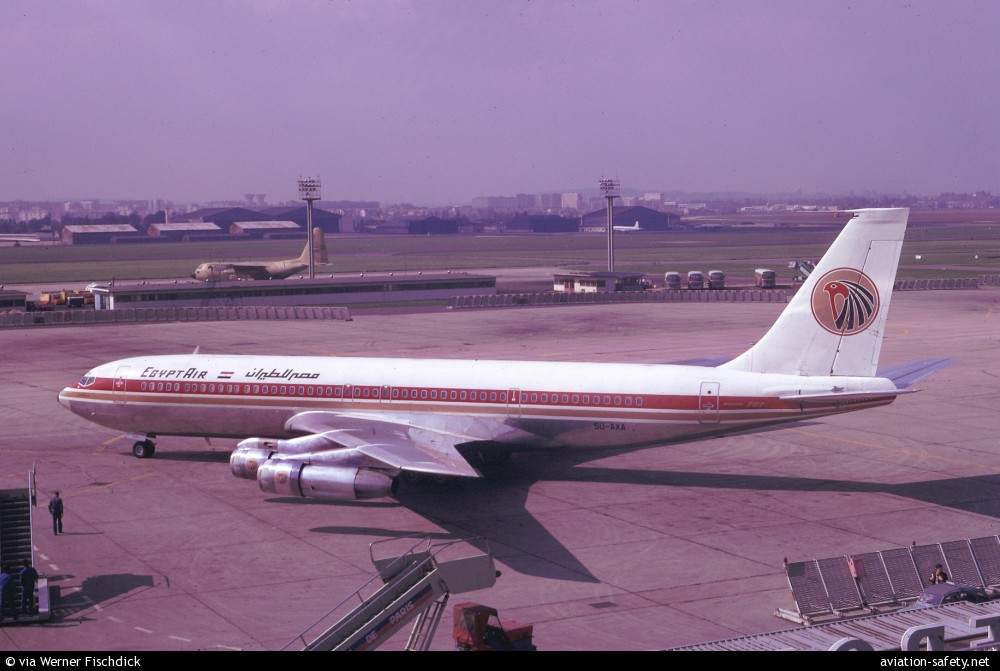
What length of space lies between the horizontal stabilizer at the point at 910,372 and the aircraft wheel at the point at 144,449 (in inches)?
1168

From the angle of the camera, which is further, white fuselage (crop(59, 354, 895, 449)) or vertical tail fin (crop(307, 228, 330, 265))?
vertical tail fin (crop(307, 228, 330, 265))

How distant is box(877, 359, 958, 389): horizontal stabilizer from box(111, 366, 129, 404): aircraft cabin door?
3016 cm

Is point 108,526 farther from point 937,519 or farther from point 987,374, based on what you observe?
point 987,374

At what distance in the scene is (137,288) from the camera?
376ft

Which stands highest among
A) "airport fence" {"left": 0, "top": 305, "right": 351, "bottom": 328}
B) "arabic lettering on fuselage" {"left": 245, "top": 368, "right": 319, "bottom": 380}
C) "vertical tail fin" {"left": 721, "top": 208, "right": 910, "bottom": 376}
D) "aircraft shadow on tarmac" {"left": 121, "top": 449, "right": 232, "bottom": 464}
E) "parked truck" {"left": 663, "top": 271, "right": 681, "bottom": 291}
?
"vertical tail fin" {"left": 721, "top": 208, "right": 910, "bottom": 376}

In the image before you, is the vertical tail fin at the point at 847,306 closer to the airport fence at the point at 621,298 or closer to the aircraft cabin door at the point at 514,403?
the aircraft cabin door at the point at 514,403

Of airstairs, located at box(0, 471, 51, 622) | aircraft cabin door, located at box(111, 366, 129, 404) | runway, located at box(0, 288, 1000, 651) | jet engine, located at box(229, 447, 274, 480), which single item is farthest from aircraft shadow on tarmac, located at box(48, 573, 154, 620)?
aircraft cabin door, located at box(111, 366, 129, 404)

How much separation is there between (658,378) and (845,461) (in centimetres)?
1075

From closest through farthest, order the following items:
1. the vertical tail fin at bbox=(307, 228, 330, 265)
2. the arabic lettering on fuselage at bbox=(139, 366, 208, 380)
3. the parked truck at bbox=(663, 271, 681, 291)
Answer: the arabic lettering on fuselage at bbox=(139, 366, 208, 380) → the parked truck at bbox=(663, 271, 681, 291) → the vertical tail fin at bbox=(307, 228, 330, 265)

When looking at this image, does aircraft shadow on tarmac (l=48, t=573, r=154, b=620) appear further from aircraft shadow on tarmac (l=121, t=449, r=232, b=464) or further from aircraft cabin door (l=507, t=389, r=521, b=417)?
aircraft shadow on tarmac (l=121, t=449, r=232, b=464)

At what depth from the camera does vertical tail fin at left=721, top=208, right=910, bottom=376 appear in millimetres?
35000

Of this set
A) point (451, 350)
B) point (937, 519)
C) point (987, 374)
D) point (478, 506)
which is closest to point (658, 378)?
point (478, 506)

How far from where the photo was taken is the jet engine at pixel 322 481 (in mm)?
34469

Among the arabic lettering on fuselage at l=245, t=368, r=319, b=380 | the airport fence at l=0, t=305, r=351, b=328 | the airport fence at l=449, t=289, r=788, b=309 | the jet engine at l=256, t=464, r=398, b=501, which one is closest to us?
the jet engine at l=256, t=464, r=398, b=501
